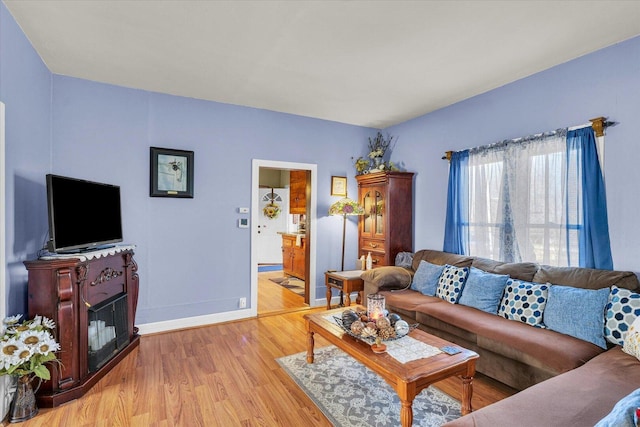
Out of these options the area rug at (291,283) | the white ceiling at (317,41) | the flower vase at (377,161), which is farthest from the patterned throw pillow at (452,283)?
the area rug at (291,283)

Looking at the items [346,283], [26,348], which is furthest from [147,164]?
[346,283]

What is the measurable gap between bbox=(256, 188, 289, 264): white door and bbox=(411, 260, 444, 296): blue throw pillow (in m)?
5.22

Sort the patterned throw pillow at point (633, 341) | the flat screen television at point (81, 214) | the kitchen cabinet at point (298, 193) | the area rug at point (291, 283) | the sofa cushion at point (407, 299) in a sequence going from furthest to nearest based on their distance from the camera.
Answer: the kitchen cabinet at point (298, 193) < the area rug at point (291, 283) < the sofa cushion at point (407, 299) < the flat screen television at point (81, 214) < the patterned throw pillow at point (633, 341)

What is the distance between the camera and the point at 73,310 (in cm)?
231

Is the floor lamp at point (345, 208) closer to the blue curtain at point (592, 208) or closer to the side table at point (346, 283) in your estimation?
the side table at point (346, 283)

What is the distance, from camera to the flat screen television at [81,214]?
2.26 metres

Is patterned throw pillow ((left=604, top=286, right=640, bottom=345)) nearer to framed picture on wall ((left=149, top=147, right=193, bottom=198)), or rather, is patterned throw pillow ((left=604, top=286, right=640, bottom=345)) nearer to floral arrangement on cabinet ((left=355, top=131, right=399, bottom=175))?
floral arrangement on cabinet ((left=355, top=131, right=399, bottom=175))

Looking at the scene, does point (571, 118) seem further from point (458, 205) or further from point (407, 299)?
point (407, 299)

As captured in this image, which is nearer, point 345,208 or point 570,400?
point 570,400

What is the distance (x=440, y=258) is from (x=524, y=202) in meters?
1.06

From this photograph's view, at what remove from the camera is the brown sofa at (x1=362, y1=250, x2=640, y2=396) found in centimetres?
212

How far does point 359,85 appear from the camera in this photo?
A: 3.39 metres

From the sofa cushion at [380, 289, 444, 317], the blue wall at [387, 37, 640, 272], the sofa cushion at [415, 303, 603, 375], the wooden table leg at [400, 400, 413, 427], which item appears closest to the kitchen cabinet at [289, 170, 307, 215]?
the blue wall at [387, 37, 640, 272]

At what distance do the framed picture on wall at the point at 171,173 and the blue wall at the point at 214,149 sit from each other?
9 centimetres
